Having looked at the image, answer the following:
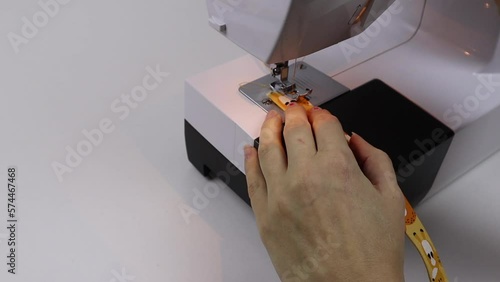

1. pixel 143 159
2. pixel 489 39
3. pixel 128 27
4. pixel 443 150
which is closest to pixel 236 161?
pixel 143 159

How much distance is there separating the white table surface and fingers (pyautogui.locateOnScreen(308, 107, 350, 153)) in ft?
1.02

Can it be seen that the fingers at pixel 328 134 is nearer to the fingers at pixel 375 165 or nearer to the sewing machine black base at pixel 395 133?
the fingers at pixel 375 165

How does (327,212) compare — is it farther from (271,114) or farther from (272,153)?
(271,114)

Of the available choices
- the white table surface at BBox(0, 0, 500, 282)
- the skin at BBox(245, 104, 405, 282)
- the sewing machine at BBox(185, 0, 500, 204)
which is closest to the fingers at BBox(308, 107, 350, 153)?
the skin at BBox(245, 104, 405, 282)

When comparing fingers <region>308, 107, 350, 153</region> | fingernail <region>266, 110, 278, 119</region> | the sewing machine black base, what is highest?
fingernail <region>266, 110, 278, 119</region>

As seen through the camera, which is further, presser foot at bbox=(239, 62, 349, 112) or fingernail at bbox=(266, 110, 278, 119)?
presser foot at bbox=(239, 62, 349, 112)

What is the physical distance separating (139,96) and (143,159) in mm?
185

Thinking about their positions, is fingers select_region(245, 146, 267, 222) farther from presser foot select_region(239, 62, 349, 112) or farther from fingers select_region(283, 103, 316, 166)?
presser foot select_region(239, 62, 349, 112)

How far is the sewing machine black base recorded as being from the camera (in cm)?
90

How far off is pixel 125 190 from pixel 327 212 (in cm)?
49

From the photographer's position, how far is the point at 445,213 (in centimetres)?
102

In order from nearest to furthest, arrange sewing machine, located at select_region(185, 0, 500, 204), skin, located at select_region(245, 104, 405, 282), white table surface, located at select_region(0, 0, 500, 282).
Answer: skin, located at select_region(245, 104, 405, 282) < sewing machine, located at select_region(185, 0, 500, 204) < white table surface, located at select_region(0, 0, 500, 282)

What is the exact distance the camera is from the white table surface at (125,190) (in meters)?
0.91

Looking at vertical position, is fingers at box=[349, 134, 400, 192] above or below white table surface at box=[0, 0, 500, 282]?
below
